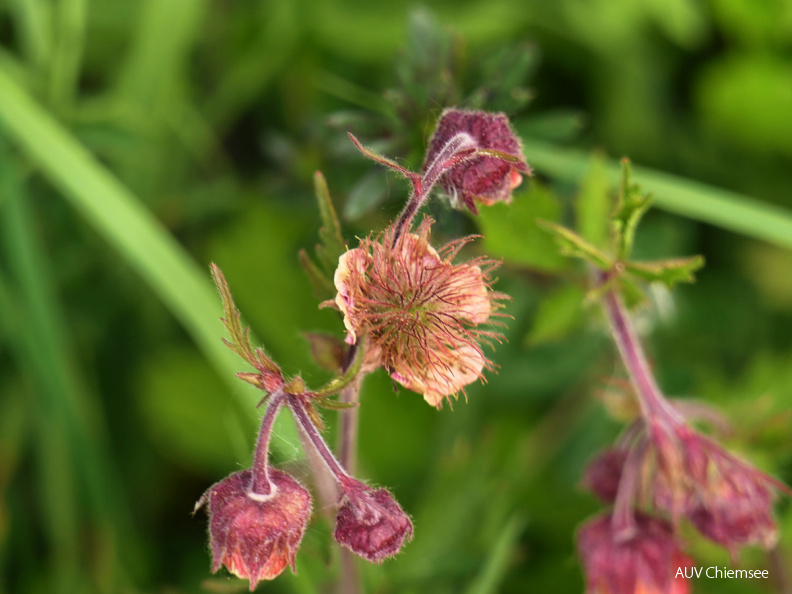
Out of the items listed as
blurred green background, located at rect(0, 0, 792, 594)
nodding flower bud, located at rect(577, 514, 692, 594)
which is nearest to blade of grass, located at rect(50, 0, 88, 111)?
blurred green background, located at rect(0, 0, 792, 594)

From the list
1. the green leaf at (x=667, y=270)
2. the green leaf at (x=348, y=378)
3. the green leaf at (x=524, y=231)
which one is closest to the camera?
the green leaf at (x=348, y=378)

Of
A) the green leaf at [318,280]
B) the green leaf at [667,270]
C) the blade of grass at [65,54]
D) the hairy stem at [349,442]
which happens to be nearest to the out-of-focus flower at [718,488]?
the green leaf at [667,270]

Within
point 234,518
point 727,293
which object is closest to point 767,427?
point 727,293

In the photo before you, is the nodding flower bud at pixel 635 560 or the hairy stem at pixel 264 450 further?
the nodding flower bud at pixel 635 560

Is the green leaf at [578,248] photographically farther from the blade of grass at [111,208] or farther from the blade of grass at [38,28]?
the blade of grass at [38,28]

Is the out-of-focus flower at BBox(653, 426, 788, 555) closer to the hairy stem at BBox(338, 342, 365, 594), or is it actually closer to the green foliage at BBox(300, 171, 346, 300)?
the hairy stem at BBox(338, 342, 365, 594)

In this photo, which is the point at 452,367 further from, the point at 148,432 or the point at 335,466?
the point at 148,432

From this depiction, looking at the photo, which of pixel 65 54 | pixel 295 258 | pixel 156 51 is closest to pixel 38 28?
pixel 65 54
